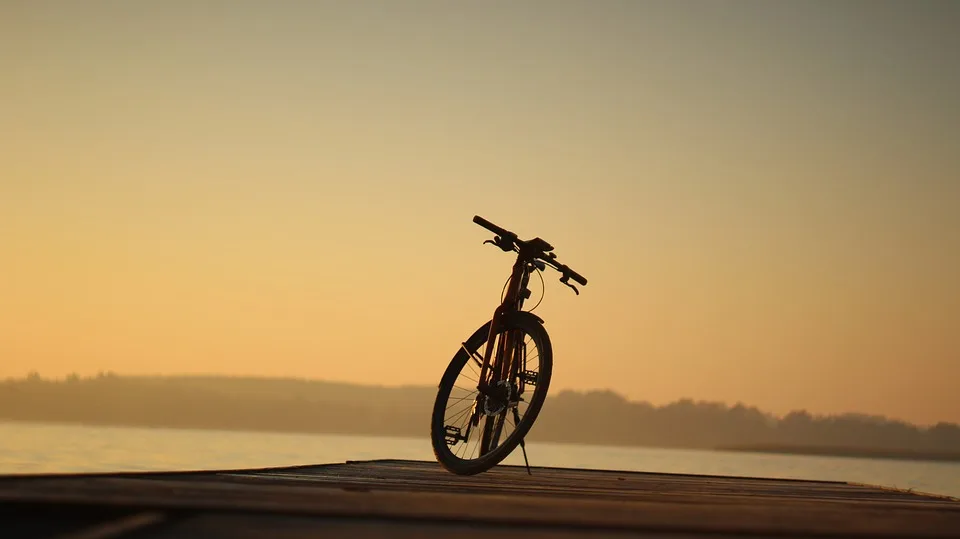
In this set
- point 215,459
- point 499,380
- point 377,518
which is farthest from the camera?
point 215,459

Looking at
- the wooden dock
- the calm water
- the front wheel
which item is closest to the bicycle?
the front wheel

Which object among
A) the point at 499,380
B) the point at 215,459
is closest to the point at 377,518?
the point at 499,380

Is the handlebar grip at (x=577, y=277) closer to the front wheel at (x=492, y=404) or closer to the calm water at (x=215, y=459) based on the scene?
the front wheel at (x=492, y=404)

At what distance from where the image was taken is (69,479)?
11.4ft

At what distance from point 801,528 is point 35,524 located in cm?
218

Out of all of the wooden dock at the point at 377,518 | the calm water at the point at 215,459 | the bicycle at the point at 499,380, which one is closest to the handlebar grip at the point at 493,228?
the bicycle at the point at 499,380

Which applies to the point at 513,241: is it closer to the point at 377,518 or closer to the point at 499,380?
the point at 499,380

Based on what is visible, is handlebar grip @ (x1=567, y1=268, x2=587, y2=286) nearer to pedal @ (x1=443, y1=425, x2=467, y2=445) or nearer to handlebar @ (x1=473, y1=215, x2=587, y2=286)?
handlebar @ (x1=473, y1=215, x2=587, y2=286)

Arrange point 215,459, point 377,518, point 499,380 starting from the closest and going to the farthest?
point 377,518 < point 499,380 < point 215,459

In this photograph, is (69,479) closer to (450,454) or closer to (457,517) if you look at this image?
(457,517)

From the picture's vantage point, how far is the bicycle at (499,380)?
6.78 meters

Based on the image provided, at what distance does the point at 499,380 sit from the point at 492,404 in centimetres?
20

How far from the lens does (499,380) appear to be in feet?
23.6

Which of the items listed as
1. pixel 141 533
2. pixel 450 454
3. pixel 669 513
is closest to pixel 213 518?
pixel 141 533
